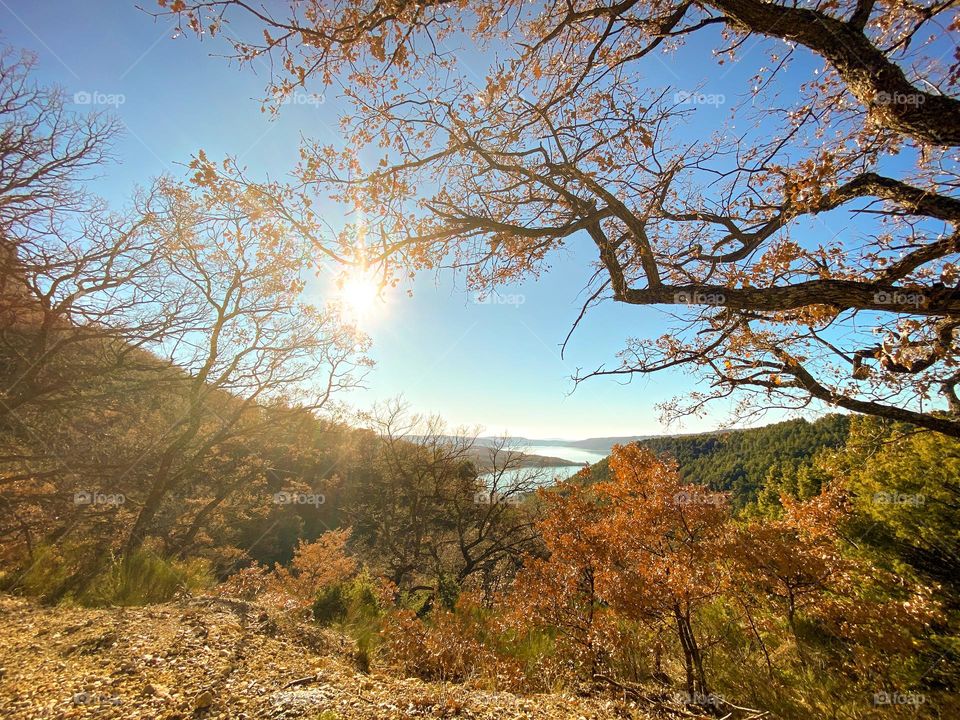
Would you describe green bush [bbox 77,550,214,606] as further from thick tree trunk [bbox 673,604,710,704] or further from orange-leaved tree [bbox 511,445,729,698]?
thick tree trunk [bbox 673,604,710,704]

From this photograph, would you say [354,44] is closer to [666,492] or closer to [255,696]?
[255,696]

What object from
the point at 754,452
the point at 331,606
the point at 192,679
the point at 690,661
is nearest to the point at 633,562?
the point at 690,661

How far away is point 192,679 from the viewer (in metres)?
2.90

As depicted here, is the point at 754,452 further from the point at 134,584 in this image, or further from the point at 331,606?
the point at 134,584

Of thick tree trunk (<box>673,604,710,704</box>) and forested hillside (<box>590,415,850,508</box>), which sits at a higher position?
forested hillside (<box>590,415,850,508</box>)

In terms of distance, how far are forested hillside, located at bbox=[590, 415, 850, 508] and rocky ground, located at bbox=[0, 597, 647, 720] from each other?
1878cm

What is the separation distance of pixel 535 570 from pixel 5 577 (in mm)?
9684

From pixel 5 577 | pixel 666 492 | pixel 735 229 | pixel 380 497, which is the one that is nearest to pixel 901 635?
pixel 666 492

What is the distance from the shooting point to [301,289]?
5.80 metres

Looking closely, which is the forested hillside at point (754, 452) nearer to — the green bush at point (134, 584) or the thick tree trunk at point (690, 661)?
the thick tree trunk at point (690, 661)

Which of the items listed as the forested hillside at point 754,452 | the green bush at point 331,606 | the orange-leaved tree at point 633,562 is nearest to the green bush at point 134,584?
the green bush at point 331,606

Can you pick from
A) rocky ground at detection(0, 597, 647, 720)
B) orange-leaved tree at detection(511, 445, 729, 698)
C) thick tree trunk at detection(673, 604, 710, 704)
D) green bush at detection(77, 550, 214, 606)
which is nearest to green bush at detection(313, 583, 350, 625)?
green bush at detection(77, 550, 214, 606)

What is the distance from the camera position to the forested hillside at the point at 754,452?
21750mm

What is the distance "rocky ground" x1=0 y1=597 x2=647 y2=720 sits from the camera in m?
2.48
